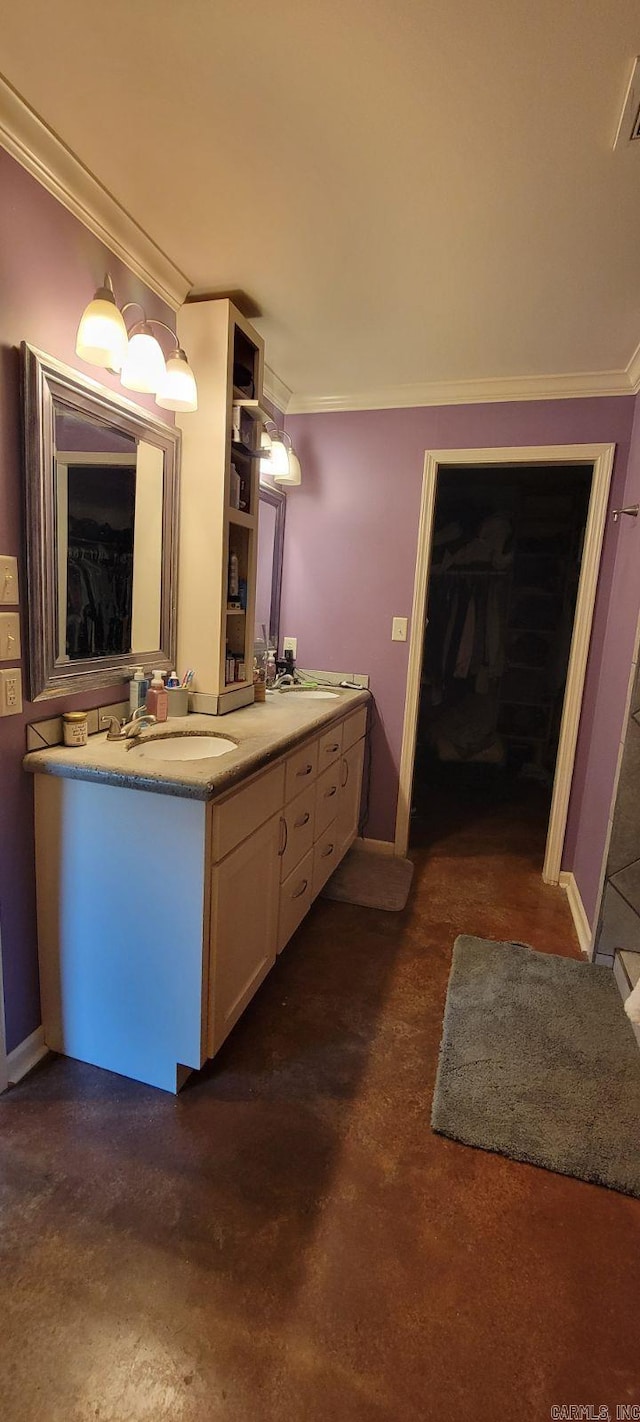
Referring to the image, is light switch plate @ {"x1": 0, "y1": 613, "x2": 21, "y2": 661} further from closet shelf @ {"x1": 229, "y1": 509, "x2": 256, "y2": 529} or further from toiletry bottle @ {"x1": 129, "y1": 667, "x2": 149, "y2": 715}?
closet shelf @ {"x1": 229, "y1": 509, "x2": 256, "y2": 529}

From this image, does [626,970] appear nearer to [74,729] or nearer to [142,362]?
[74,729]

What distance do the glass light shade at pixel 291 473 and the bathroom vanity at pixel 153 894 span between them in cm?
149

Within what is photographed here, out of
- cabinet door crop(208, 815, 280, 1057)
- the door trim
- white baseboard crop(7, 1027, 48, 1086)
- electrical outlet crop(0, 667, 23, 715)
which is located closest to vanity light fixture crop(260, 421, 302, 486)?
electrical outlet crop(0, 667, 23, 715)

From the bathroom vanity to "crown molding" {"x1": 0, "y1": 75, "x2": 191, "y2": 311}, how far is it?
1372 mm

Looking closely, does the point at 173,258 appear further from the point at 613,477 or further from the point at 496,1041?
the point at 496,1041

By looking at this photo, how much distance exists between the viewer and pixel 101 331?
4.66 ft

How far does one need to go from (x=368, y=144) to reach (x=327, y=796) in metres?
1.91

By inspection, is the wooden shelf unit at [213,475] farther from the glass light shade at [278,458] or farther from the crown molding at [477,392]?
the crown molding at [477,392]

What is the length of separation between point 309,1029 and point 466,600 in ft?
11.1

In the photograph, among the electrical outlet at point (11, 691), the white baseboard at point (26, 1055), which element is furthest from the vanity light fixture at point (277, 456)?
the white baseboard at point (26, 1055)

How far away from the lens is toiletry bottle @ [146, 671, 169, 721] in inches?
74.9

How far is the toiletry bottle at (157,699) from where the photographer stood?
190 centimetres

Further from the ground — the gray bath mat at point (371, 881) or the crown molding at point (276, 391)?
the crown molding at point (276, 391)

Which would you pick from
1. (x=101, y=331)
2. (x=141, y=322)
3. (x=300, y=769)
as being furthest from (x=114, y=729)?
(x=141, y=322)
